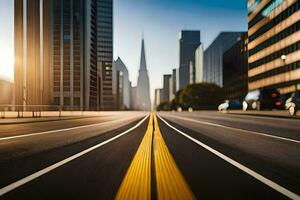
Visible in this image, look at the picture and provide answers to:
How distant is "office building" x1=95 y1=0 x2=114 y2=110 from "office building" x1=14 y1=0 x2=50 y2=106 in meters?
83.2

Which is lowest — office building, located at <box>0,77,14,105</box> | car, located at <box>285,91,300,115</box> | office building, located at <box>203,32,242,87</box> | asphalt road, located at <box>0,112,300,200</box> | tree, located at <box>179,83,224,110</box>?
asphalt road, located at <box>0,112,300,200</box>

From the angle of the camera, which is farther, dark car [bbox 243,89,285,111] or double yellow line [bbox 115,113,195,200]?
dark car [bbox 243,89,285,111]

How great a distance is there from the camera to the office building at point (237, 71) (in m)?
99.8

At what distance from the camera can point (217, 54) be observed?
538ft

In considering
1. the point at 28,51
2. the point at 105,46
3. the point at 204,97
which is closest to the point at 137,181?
the point at 204,97

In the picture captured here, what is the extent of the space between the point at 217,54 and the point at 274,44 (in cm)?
10247

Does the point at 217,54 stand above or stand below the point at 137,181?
A: above

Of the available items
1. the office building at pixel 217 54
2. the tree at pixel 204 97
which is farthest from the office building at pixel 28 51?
the office building at pixel 217 54

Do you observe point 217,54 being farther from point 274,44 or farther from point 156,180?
point 156,180

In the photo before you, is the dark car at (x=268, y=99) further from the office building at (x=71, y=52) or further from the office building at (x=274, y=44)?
the office building at (x=71, y=52)

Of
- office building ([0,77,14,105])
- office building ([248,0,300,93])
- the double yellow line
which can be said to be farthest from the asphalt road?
office building ([0,77,14,105])

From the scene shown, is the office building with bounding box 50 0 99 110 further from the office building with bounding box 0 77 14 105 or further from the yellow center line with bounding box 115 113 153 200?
the yellow center line with bounding box 115 113 153 200

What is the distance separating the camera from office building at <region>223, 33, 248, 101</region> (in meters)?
99.8

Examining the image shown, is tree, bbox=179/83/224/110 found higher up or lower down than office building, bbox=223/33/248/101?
lower down
